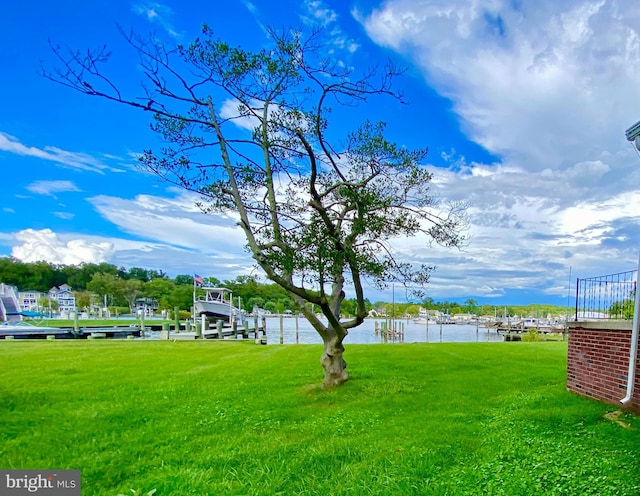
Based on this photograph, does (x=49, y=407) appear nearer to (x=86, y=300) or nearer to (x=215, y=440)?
(x=215, y=440)

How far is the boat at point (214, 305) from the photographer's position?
32312 mm

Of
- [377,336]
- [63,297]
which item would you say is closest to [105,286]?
[63,297]

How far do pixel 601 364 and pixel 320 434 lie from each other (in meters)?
5.28

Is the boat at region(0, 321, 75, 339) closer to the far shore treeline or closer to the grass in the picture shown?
the grass

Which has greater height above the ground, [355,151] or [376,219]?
[355,151]

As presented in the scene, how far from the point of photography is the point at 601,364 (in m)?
6.91

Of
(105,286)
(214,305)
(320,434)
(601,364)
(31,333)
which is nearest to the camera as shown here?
(320,434)

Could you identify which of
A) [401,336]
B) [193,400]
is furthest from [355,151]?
[401,336]

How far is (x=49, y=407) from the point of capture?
729 centimetres

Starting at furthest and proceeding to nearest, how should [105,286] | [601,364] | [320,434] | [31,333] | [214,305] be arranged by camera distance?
[105,286]
[214,305]
[31,333]
[601,364]
[320,434]

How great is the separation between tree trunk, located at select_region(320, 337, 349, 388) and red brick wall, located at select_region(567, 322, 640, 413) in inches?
182

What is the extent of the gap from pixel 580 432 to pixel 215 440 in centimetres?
502

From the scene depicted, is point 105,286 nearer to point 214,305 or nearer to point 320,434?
point 214,305

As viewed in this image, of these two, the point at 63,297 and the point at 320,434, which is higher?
the point at 320,434
